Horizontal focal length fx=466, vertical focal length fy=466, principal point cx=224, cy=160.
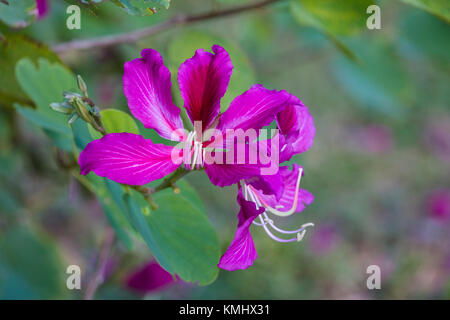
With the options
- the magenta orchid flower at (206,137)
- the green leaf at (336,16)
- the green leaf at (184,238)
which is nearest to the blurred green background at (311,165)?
the green leaf at (336,16)

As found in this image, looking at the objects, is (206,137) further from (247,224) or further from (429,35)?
(429,35)

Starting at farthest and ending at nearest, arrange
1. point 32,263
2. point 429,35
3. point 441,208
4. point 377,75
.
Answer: point 441,208, point 377,75, point 429,35, point 32,263

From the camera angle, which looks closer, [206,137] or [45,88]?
[206,137]

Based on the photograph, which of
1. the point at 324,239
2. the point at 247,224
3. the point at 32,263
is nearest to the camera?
the point at 247,224

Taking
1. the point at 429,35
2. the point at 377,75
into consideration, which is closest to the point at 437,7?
the point at 429,35

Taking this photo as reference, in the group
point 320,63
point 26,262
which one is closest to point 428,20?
point 26,262

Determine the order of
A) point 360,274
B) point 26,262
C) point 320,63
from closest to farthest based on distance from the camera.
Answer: point 26,262 → point 360,274 → point 320,63

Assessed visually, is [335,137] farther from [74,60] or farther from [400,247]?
[74,60]
